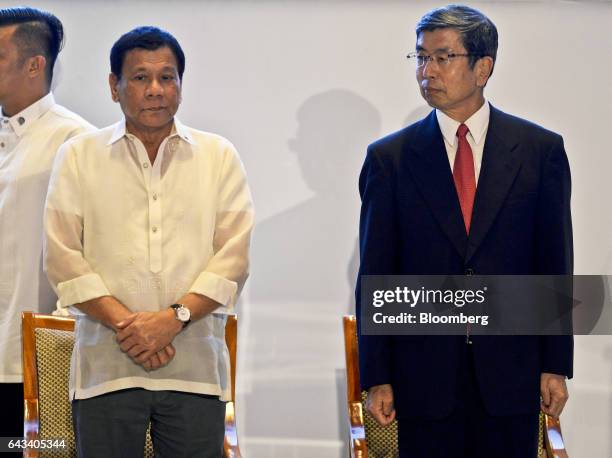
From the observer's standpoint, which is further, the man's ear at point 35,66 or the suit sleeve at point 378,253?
the man's ear at point 35,66

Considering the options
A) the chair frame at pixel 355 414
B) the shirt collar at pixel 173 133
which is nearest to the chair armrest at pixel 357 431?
the chair frame at pixel 355 414

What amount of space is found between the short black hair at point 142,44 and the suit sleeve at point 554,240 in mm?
987

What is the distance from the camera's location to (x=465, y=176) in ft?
8.77

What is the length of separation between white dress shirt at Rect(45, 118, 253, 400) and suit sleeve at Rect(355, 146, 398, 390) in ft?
1.00

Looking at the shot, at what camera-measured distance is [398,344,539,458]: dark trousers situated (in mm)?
2572

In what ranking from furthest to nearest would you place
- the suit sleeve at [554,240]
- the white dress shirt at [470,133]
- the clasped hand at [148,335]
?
the white dress shirt at [470,133] → the suit sleeve at [554,240] → the clasped hand at [148,335]

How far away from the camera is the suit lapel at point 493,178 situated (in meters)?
2.60

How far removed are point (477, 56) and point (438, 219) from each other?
0.46 m

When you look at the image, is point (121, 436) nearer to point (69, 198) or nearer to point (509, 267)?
point (69, 198)

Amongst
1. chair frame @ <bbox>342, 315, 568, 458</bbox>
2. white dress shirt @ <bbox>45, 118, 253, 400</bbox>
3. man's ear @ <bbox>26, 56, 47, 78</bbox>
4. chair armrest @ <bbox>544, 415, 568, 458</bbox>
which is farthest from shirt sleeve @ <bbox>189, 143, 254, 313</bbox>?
chair armrest @ <bbox>544, 415, 568, 458</bbox>

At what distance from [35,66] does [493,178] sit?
1.42 meters

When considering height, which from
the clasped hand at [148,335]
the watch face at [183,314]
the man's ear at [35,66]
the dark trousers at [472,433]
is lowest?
the dark trousers at [472,433]

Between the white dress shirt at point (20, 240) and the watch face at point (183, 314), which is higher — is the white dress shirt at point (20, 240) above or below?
above

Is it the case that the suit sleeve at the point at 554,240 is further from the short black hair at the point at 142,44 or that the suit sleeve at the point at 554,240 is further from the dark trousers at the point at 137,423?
the short black hair at the point at 142,44
